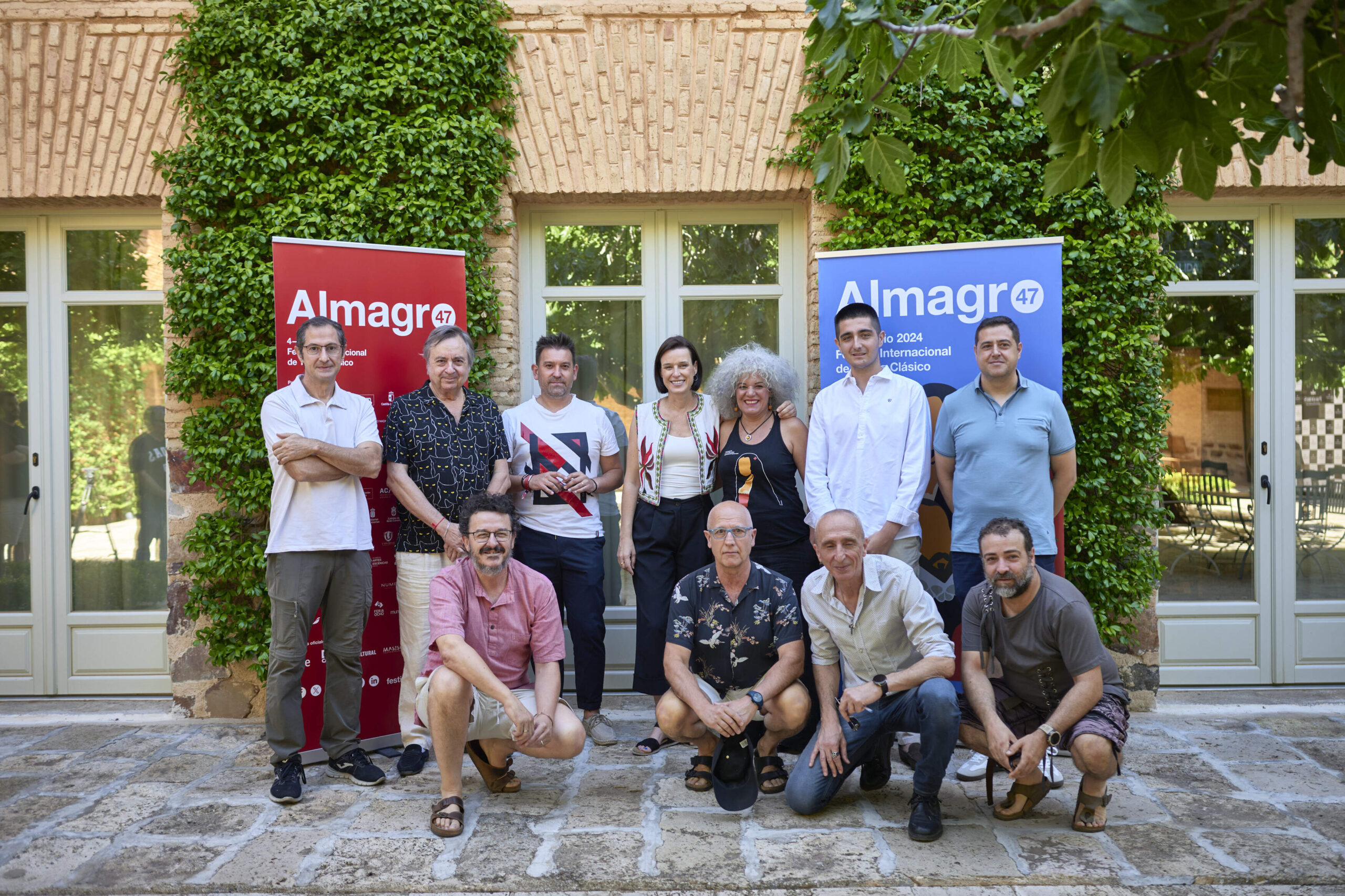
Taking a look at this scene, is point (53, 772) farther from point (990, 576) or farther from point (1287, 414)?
point (1287, 414)

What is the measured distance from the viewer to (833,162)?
2.22 meters

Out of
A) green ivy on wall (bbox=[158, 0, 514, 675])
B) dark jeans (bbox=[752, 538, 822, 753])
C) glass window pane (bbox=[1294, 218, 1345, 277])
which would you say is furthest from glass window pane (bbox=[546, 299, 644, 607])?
glass window pane (bbox=[1294, 218, 1345, 277])

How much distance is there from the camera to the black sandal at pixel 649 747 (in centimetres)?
430

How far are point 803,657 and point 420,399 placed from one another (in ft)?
6.48

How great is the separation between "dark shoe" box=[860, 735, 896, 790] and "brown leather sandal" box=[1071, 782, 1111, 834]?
67 cm

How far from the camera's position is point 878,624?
3.54 metres

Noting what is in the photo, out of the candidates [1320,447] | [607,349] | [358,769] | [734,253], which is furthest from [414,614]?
[1320,447]

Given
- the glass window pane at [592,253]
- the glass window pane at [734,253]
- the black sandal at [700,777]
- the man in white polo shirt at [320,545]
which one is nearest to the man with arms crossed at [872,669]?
the black sandal at [700,777]

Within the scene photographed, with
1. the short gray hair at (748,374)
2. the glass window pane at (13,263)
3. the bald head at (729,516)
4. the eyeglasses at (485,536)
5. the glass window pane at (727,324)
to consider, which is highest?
the glass window pane at (13,263)

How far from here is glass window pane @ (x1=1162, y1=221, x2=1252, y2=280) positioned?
5.42 meters

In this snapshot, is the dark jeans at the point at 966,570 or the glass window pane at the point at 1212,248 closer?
the dark jeans at the point at 966,570

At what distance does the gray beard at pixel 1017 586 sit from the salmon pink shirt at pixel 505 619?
156 centimetres

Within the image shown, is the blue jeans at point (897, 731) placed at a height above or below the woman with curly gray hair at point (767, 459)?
below

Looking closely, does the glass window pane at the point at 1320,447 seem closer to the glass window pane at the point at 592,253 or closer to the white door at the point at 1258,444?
the white door at the point at 1258,444
